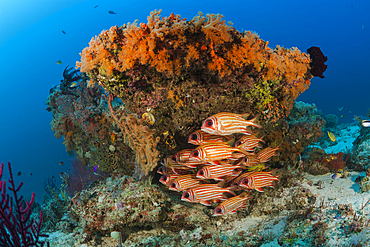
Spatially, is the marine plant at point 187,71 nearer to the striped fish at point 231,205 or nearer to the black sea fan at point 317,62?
the black sea fan at point 317,62

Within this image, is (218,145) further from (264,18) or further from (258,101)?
(264,18)

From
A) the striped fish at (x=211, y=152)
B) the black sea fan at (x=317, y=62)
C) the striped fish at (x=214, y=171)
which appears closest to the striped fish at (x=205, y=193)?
the striped fish at (x=214, y=171)

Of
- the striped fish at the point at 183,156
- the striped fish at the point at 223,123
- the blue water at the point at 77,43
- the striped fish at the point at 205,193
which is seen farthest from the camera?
the blue water at the point at 77,43

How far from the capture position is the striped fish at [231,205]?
12.6 feet

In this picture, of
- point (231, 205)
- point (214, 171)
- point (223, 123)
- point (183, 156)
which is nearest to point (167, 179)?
point (183, 156)

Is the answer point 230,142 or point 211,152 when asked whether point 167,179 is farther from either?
point 230,142

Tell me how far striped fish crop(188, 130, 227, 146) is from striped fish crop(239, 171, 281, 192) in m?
0.97

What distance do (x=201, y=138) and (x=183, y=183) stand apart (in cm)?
99

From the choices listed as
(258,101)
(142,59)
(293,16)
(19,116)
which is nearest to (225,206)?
(258,101)

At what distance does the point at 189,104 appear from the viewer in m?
4.27

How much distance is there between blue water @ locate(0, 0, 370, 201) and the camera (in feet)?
213

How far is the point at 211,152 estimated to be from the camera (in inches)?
137

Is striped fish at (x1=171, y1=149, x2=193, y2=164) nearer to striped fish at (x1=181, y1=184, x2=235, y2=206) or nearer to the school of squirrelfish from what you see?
the school of squirrelfish

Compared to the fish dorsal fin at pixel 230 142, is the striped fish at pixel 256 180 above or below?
below
